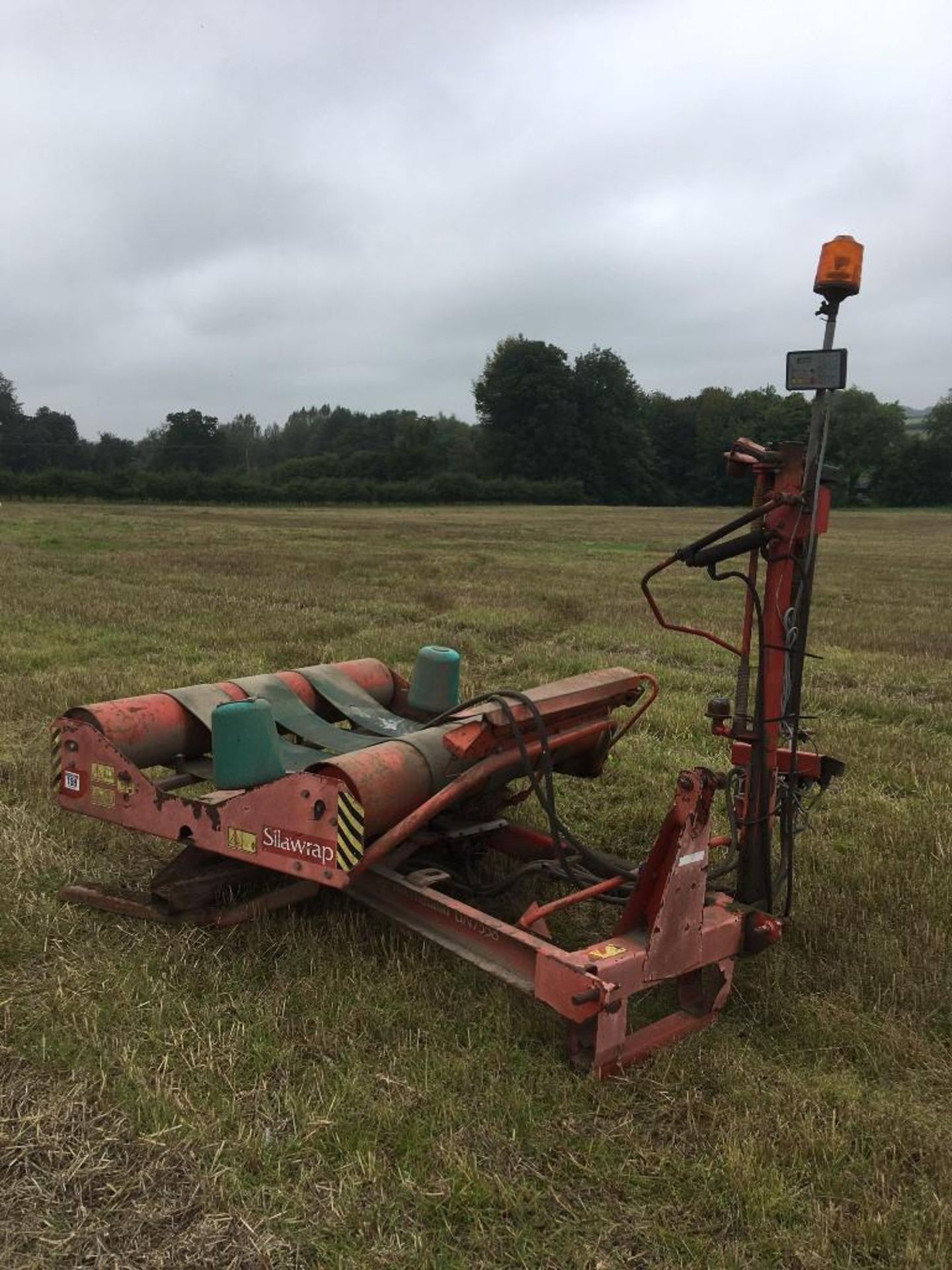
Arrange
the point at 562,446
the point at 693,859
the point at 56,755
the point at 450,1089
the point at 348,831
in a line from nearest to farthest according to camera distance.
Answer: the point at 450,1089 → the point at 693,859 → the point at 348,831 → the point at 56,755 → the point at 562,446

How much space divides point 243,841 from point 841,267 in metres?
2.90

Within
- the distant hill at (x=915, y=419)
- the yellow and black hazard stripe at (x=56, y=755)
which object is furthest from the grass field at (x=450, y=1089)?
the distant hill at (x=915, y=419)

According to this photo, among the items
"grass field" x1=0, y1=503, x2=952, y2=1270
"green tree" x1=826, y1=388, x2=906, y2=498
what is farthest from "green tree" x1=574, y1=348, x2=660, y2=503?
"grass field" x1=0, y1=503, x2=952, y2=1270

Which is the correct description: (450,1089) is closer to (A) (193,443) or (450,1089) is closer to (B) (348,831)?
(B) (348,831)

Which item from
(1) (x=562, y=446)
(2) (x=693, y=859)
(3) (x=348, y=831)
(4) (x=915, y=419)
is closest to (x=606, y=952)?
(2) (x=693, y=859)

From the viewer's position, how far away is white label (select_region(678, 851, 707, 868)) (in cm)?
309

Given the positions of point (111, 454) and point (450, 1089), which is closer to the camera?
point (450, 1089)

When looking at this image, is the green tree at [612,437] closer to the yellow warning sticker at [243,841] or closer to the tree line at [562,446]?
the tree line at [562,446]

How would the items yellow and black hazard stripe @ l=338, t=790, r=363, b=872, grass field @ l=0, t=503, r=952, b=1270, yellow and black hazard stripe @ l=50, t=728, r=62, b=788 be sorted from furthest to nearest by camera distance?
yellow and black hazard stripe @ l=50, t=728, r=62, b=788, yellow and black hazard stripe @ l=338, t=790, r=363, b=872, grass field @ l=0, t=503, r=952, b=1270

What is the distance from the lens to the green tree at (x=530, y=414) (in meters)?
85.9

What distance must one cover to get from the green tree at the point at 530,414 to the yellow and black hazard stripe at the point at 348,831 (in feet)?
269

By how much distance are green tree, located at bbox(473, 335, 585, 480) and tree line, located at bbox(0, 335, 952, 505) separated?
0.38 feet

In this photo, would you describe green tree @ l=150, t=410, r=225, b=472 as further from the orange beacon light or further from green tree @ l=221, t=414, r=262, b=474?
the orange beacon light

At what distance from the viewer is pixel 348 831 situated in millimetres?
3363
